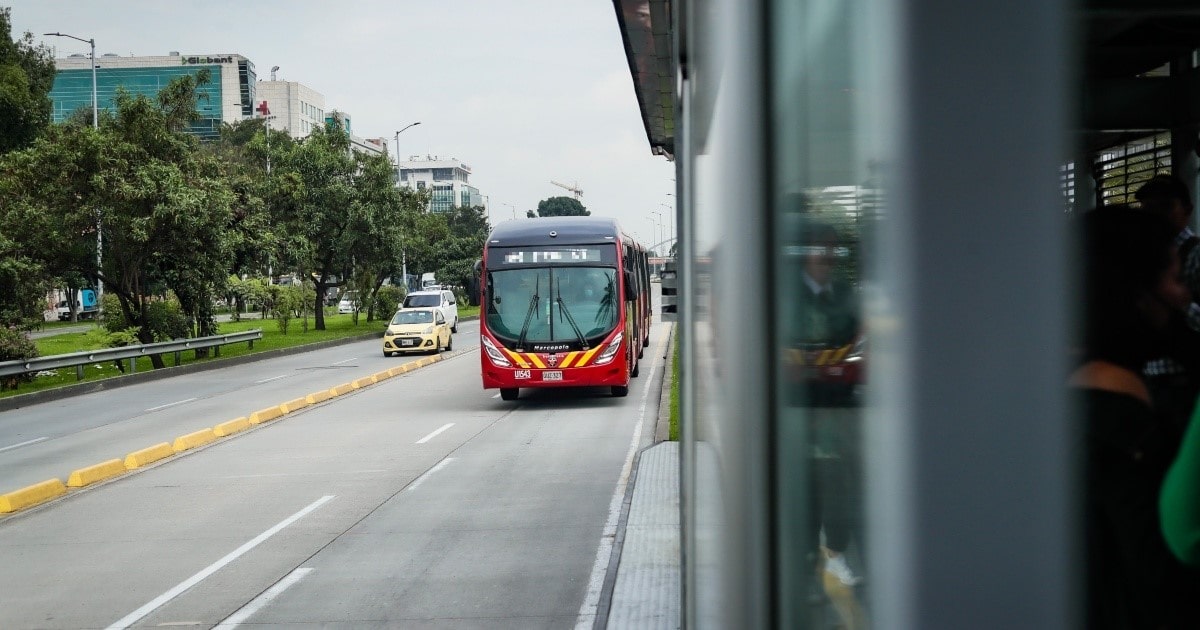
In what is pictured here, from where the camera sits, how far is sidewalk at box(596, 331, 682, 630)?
6.55m

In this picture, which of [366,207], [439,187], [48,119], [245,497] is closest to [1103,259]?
[245,497]

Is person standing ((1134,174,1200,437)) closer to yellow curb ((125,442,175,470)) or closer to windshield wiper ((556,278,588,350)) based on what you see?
yellow curb ((125,442,175,470))

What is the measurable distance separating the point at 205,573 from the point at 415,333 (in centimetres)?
2436

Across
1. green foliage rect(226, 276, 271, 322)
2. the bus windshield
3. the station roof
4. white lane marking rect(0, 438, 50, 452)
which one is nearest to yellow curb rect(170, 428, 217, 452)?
white lane marking rect(0, 438, 50, 452)

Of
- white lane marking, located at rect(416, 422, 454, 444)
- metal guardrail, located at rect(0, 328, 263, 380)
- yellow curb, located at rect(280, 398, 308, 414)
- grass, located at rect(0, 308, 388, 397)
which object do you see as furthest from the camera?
grass, located at rect(0, 308, 388, 397)

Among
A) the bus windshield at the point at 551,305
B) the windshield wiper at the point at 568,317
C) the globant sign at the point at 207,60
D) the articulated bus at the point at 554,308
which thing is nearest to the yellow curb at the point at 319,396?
the articulated bus at the point at 554,308

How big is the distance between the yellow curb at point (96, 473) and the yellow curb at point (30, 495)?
0.25m

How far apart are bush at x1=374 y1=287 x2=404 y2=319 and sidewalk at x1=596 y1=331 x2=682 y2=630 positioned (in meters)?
41.4

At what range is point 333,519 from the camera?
1003 cm

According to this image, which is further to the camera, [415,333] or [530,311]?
[415,333]

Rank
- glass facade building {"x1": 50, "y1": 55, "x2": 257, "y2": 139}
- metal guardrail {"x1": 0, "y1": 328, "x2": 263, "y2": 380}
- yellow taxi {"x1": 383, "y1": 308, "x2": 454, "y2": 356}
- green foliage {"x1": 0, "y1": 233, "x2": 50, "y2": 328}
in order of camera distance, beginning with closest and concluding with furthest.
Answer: metal guardrail {"x1": 0, "y1": 328, "x2": 263, "y2": 380}, green foliage {"x1": 0, "y1": 233, "x2": 50, "y2": 328}, yellow taxi {"x1": 383, "y1": 308, "x2": 454, "y2": 356}, glass facade building {"x1": 50, "y1": 55, "x2": 257, "y2": 139}

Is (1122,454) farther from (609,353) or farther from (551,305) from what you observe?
(551,305)

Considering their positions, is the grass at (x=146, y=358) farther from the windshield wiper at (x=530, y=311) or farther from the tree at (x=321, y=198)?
the windshield wiper at (x=530, y=311)

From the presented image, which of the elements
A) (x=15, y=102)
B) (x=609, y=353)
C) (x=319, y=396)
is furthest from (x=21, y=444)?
(x=15, y=102)
